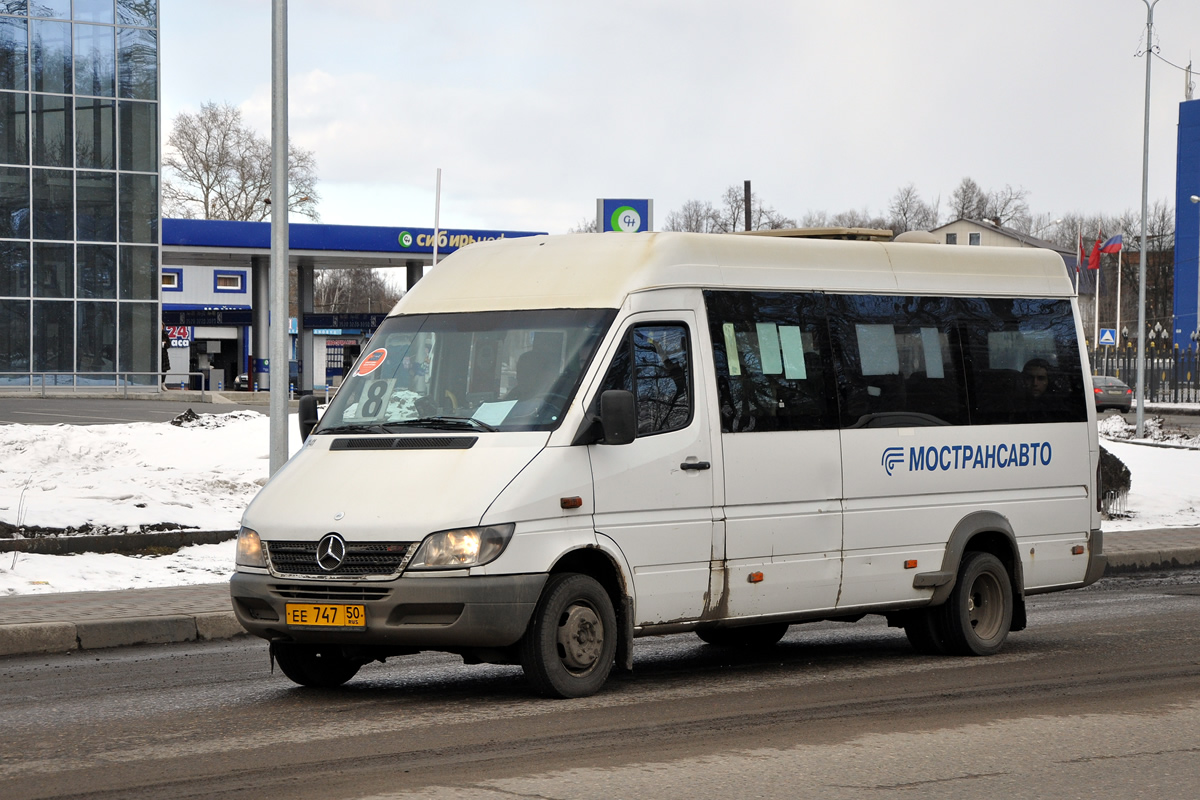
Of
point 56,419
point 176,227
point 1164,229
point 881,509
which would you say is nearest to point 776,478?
point 881,509

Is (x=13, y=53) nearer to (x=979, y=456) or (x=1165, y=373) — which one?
(x=979, y=456)

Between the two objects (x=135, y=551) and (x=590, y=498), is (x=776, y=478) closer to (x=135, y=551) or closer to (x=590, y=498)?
(x=590, y=498)

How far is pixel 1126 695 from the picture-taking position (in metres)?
8.54

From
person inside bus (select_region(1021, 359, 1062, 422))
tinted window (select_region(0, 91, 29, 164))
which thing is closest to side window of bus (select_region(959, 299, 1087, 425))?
person inside bus (select_region(1021, 359, 1062, 422))

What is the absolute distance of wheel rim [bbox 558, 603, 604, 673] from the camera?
8102mm

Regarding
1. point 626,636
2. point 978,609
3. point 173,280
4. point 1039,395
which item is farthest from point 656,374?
point 173,280

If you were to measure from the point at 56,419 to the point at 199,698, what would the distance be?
88.6 feet

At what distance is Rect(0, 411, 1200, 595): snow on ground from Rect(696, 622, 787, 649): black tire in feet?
16.9

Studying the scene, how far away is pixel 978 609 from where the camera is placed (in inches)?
416

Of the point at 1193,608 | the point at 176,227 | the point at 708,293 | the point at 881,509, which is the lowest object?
the point at 1193,608

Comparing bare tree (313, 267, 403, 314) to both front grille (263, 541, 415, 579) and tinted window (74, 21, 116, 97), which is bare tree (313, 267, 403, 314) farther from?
front grille (263, 541, 415, 579)

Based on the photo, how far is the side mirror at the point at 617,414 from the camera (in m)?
8.05

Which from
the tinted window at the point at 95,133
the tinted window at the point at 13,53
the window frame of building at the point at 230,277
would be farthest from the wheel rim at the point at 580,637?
the window frame of building at the point at 230,277

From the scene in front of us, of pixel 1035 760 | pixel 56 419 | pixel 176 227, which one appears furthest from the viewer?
pixel 176 227
